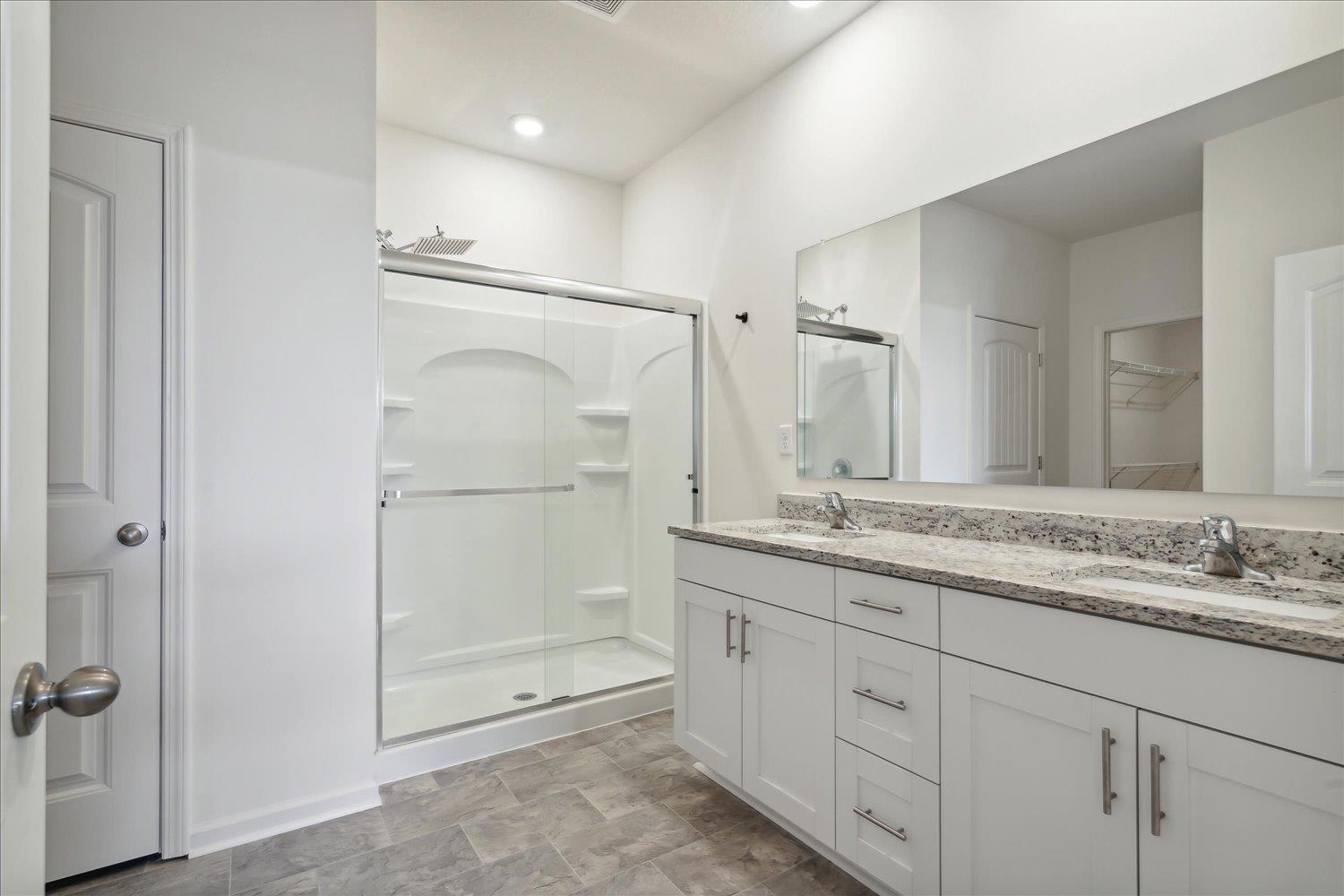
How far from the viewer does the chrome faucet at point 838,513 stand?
2.22 m

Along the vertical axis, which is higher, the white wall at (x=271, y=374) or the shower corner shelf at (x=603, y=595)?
the white wall at (x=271, y=374)

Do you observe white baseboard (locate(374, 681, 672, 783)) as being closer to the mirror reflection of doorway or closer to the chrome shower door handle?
the chrome shower door handle

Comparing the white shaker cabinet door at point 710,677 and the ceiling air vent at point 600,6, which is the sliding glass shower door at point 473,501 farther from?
the ceiling air vent at point 600,6

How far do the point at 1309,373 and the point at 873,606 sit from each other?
101cm

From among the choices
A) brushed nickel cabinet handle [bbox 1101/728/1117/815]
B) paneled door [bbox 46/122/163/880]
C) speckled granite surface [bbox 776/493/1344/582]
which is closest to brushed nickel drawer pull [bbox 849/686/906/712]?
brushed nickel cabinet handle [bbox 1101/728/1117/815]

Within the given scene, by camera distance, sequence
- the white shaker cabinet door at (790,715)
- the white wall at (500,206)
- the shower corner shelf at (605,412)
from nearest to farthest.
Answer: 1. the white shaker cabinet door at (790,715)
2. the shower corner shelf at (605,412)
3. the white wall at (500,206)

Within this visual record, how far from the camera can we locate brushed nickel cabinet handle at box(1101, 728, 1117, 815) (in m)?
1.10

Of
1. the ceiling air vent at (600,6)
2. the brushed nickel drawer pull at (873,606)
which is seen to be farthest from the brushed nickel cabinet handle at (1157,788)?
the ceiling air vent at (600,6)

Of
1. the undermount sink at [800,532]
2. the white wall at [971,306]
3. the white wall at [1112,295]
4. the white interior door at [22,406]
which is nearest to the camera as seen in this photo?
the white interior door at [22,406]

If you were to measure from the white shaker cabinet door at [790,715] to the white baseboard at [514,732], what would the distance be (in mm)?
914

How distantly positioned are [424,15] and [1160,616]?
2.80 m

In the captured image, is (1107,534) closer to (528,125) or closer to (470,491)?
(470,491)

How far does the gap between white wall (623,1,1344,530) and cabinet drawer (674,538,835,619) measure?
604 millimetres

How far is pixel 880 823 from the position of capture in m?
1.50
